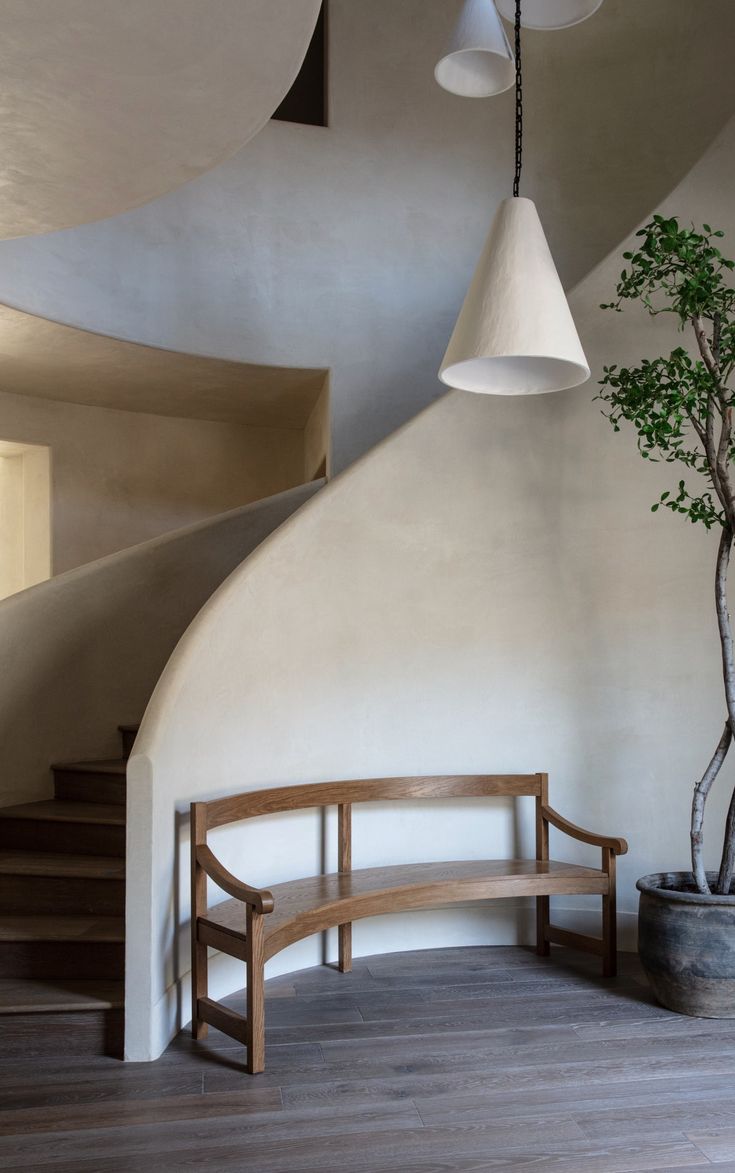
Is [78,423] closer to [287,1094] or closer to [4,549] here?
[4,549]

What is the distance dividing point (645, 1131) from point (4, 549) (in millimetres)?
6137

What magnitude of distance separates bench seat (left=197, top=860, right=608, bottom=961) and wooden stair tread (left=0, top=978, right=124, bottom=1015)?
1.35 ft

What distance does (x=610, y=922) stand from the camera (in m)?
4.56

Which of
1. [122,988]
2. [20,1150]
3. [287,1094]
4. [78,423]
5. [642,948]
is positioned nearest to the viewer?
[20,1150]

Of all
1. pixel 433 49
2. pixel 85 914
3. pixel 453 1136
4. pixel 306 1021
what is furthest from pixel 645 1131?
pixel 433 49

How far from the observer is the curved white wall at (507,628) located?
16.1 feet

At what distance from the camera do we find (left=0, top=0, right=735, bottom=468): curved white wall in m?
6.77

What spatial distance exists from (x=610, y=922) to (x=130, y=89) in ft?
12.6

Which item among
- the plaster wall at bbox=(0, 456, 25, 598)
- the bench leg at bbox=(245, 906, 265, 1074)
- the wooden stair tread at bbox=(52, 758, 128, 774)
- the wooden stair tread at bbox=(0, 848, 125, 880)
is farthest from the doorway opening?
the bench leg at bbox=(245, 906, 265, 1074)

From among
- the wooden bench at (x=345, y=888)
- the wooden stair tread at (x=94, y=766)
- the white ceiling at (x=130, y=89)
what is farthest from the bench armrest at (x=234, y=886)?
the white ceiling at (x=130, y=89)

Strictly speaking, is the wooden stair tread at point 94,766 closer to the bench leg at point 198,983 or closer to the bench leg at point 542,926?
the bench leg at point 198,983

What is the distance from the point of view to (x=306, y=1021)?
4.01 metres

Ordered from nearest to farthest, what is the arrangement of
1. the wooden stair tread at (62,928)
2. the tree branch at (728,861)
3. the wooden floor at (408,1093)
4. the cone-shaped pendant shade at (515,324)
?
1. the wooden floor at (408,1093)
2. the cone-shaped pendant shade at (515,324)
3. the wooden stair tread at (62,928)
4. the tree branch at (728,861)

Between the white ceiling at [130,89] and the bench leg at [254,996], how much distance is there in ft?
7.78
